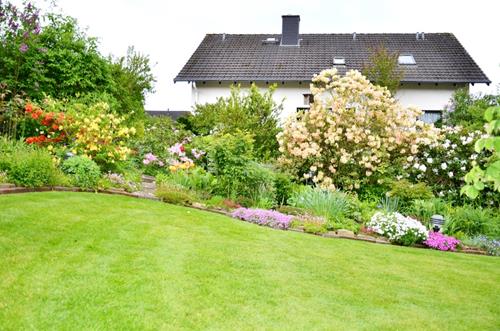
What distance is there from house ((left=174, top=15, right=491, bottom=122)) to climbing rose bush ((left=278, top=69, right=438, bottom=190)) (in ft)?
41.1

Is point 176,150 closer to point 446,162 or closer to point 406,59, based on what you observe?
point 446,162

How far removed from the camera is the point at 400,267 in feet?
19.7

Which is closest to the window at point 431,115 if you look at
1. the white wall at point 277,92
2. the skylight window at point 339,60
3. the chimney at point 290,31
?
the skylight window at point 339,60

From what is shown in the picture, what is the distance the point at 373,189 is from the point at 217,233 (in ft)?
17.7

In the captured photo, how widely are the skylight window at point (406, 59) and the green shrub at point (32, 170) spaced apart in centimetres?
2079

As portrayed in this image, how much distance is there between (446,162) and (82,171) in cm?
799

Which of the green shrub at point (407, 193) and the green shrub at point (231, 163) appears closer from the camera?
the green shrub at point (231, 163)

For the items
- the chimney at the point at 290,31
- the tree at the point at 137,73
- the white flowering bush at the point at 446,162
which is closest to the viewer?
the white flowering bush at the point at 446,162

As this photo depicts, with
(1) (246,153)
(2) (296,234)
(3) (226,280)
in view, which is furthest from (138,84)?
(3) (226,280)

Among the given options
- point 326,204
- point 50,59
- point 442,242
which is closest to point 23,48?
point 50,59

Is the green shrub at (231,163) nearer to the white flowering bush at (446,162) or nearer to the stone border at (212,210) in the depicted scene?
the stone border at (212,210)

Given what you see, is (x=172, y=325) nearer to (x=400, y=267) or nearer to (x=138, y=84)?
(x=400, y=267)

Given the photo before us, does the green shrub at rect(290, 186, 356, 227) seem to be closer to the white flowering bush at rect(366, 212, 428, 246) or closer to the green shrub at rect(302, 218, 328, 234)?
the green shrub at rect(302, 218, 328, 234)

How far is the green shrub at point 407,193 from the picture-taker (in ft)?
31.7
